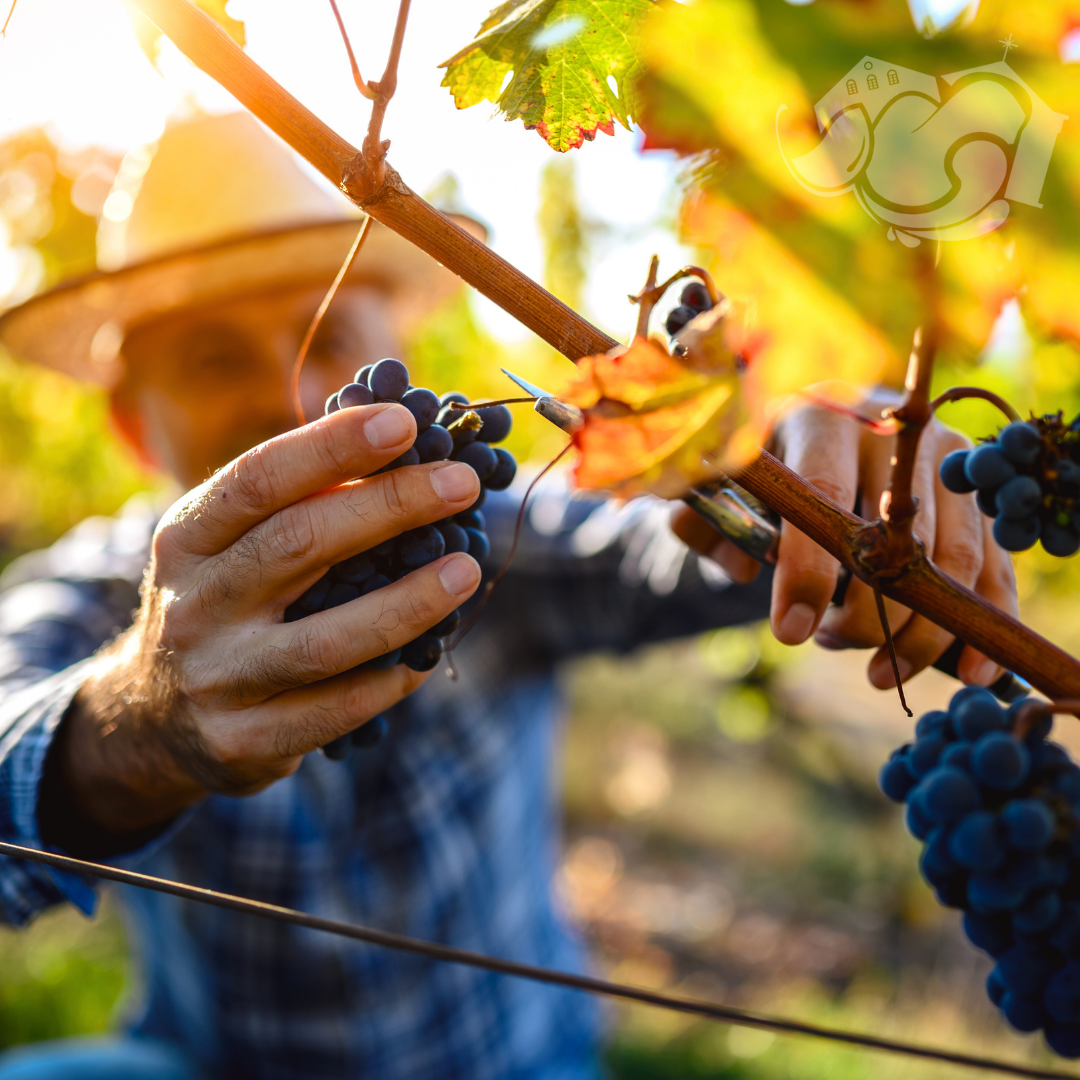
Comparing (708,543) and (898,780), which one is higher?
(708,543)

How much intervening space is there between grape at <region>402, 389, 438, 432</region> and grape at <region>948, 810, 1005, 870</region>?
361 millimetres

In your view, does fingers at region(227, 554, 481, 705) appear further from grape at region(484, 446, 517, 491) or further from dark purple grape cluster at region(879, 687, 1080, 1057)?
dark purple grape cluster at region(879, 687, 1080, 1057)

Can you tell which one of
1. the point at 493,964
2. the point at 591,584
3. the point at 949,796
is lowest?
the point at 493,964

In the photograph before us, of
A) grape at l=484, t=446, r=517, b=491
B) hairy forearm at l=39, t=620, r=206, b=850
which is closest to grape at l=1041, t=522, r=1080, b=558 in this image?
grape at l=484, t=446, r=517, b=491

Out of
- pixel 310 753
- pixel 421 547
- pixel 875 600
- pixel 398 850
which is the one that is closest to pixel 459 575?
pixel 421 547

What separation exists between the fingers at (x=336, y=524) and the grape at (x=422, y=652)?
7cm

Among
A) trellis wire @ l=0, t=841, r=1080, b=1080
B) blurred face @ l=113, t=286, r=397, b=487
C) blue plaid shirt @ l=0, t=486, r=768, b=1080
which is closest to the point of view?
trellis wire @ l=0, t=841, r=1080, b=1080

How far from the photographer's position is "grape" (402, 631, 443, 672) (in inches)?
18.8

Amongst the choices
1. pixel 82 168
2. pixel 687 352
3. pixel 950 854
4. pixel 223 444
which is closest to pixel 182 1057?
pixel 223 444

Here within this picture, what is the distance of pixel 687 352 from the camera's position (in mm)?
343

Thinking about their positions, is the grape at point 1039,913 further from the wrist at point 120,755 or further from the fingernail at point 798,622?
the wrist at point 120,755

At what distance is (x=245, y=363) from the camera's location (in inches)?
62.4

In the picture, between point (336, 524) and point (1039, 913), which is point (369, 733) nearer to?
point (336, 524)

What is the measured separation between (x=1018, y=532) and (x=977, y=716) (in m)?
0.11
